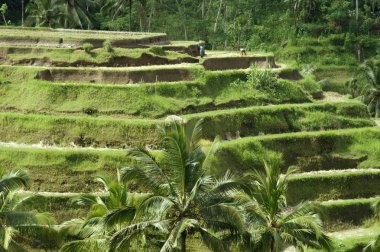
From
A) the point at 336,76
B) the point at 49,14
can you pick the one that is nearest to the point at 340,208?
the point at 49,14

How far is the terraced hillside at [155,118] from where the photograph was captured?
27.5 meters

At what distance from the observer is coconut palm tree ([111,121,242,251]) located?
800 inches

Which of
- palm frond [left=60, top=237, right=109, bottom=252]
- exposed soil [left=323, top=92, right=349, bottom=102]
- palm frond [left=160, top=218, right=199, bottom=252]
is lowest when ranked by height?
palm frond [left=60, top=237, right=109, bottom=252]

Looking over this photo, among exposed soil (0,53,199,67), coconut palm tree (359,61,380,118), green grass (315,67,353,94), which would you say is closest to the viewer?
exposed soil (0,53,199,67)

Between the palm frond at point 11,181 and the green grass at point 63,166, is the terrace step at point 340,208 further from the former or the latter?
the palm frond at point 11,181

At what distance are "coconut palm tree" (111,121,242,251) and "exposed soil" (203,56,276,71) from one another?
52.1ft

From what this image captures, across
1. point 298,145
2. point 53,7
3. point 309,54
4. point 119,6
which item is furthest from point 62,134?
point 309,54

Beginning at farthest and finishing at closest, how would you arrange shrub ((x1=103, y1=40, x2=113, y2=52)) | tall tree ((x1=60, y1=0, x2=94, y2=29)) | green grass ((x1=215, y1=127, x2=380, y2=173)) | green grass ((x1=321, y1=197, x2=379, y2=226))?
tall tree ((x1=60, y1=0, x2=94, y2=29)) < shrub ((x1=103, y1=40, x2=113, y2=52)) < green grass ((x1=215, y1=127, x2=380, y2=173)) < green grass ((x1=321, y1=197, x2=379, y2=226))

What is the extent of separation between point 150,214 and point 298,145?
12.0 m

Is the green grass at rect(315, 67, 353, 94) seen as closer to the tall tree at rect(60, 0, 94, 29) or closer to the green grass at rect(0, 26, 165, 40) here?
the tall tree at rect(60, 0, 94, 29)

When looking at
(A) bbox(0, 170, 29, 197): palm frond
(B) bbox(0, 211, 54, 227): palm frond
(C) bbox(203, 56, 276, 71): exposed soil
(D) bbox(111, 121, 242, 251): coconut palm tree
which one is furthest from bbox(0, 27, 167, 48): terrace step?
(D) bbox(111, 121, 242, 251): coconut palm tree

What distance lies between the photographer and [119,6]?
54250 millimetres

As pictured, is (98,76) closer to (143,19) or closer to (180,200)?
(180,200)

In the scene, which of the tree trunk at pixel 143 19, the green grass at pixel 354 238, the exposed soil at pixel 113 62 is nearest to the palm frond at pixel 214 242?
the green grass at pixel 354 238
